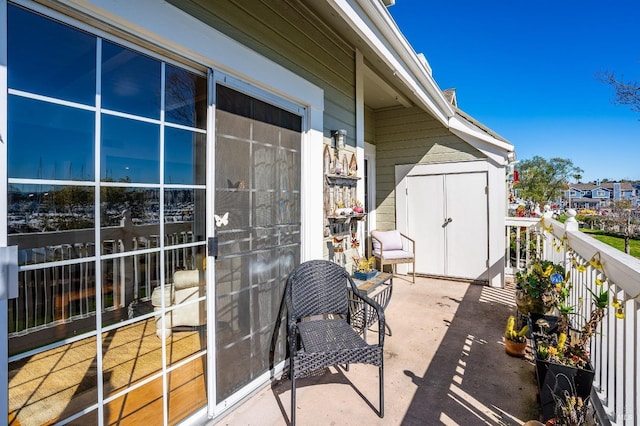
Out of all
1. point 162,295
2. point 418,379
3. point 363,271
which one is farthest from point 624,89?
point 162,295

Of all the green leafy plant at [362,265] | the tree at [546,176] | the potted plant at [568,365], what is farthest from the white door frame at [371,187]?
the tree at [546,176]

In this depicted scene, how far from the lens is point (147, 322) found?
1.59 meters

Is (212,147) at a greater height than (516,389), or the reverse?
(212,147)

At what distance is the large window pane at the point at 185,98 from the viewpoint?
1.59m

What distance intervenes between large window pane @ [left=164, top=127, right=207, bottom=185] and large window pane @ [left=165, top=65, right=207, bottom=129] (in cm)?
7

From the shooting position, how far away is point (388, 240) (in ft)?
16.3

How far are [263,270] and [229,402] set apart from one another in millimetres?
820

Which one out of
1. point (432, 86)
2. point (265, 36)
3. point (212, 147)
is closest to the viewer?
point (212, 147)

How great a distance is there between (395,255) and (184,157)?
150 inches

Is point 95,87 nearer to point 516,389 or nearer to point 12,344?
point 12,344

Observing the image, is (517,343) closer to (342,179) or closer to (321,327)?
(321,327)

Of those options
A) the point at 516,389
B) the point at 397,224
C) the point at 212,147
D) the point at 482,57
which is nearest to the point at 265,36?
the point at 212,147

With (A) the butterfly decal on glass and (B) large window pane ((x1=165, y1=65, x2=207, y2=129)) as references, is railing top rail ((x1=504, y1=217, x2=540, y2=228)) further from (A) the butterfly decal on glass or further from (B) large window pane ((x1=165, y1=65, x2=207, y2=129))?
(B) large window pane ((x1=165, y1=65, x2=207, y2=129))

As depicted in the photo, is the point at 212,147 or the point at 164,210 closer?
the point at 164,210
